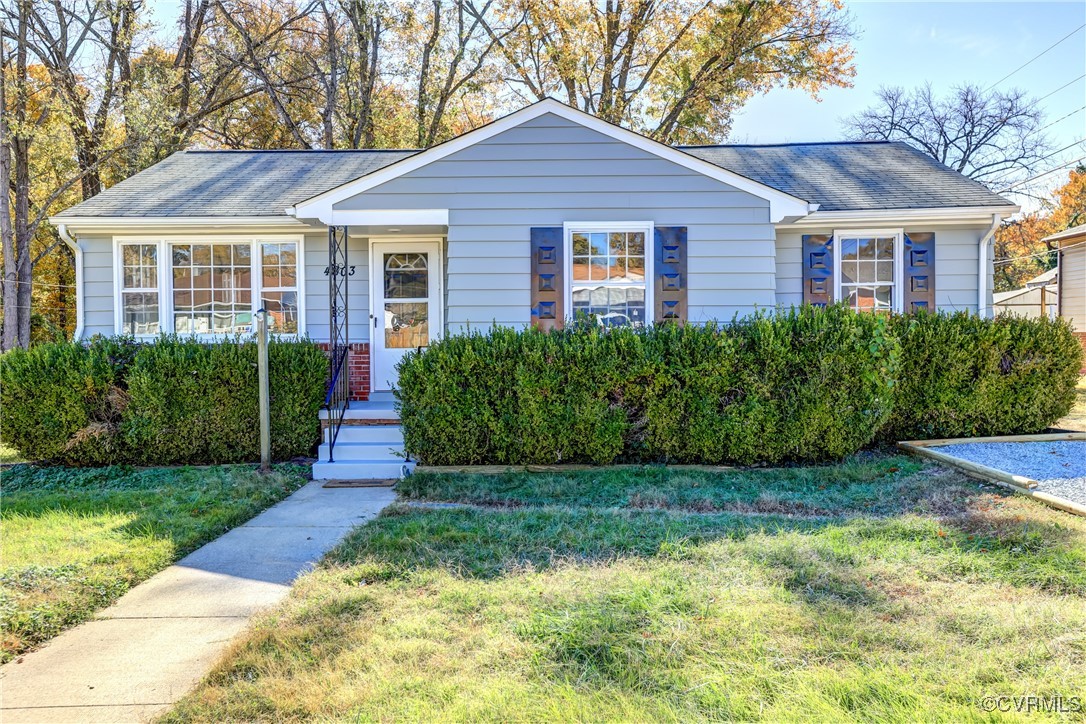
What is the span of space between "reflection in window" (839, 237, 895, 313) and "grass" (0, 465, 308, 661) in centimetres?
708

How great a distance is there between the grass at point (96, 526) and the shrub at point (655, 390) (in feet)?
5.94

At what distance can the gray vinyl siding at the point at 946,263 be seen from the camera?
8.00m

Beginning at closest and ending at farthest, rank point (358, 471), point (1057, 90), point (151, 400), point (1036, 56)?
1. point (358, 471)
2. point (151, 400)
3. point (1036, 56)
4. point (1057, 90)

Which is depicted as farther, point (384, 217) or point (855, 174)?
point (855, 174)

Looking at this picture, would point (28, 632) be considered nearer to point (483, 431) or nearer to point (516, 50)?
point (483, 431)

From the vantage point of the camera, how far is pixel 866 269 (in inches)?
320

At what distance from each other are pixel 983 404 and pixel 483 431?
18.0 feet

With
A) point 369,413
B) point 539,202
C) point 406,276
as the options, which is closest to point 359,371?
point 369,413

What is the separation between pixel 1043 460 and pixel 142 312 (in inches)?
409

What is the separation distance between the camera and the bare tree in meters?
21.4

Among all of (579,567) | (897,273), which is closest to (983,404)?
(897,273)

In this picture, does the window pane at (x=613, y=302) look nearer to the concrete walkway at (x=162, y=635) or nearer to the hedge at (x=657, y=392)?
the hedge at (x=657, y=392)

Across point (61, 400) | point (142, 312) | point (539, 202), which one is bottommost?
point (61, 400)

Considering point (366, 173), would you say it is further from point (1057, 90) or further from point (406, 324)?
point (1057, 90)
